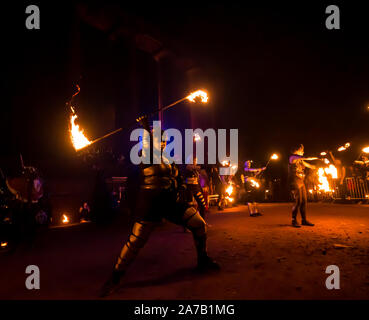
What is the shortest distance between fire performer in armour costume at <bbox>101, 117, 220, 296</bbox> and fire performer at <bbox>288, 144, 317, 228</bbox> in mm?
4163

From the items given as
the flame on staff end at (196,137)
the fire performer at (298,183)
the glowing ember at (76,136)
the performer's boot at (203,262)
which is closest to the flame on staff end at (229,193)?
the flame on staff end at (196,137)

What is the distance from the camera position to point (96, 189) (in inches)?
354

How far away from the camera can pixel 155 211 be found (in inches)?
112

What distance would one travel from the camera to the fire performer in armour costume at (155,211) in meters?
2.72

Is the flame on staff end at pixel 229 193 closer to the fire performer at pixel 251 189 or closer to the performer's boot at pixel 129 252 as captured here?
the fire performer at pixel 251 189

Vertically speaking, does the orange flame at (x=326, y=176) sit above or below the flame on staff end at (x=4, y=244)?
above

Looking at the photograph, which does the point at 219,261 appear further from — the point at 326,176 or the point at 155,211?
the point at 326,176

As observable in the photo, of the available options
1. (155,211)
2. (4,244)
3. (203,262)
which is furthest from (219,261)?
(4,244)

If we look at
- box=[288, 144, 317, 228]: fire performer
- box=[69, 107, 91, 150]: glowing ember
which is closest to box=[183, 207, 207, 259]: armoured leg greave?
box=[69, 107, 91, 150]: glowing ember

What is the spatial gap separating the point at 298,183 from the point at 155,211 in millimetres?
5038

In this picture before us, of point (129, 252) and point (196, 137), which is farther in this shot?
point (196, 137)

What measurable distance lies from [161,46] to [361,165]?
1525cm

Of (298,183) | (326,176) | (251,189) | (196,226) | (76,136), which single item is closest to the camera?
(196,226)

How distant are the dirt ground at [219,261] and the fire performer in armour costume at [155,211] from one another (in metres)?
0.22
